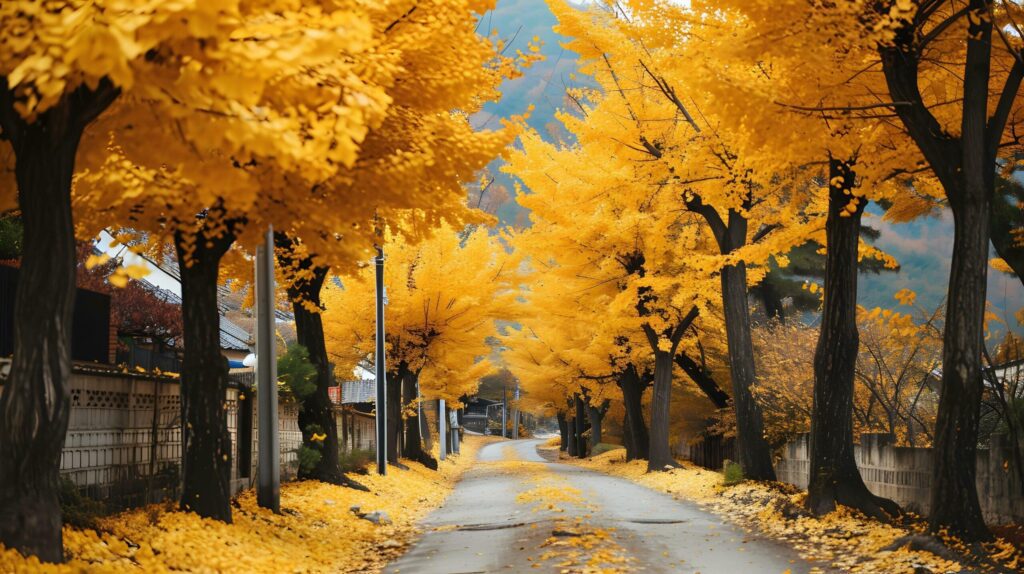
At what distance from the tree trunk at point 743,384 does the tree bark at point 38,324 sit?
13.7 meters

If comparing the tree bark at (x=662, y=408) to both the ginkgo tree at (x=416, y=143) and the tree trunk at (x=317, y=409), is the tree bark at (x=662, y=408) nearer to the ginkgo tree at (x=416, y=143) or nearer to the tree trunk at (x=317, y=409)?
the tree trunk at (x=317, y=409)

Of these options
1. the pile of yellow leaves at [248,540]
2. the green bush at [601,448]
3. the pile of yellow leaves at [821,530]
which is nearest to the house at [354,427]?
the pile of yellow leaves at [248,540]

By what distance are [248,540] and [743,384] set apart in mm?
10436

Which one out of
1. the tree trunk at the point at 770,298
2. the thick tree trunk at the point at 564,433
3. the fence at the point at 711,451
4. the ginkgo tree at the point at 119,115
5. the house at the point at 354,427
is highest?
the tree trunk at the point at 770,298

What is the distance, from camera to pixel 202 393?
11758 millimetres

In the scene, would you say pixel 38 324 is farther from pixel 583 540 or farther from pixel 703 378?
pixel 703 378

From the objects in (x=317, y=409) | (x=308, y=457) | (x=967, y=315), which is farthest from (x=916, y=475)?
(x=317, y=409)

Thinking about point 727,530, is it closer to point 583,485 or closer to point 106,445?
point 106,445

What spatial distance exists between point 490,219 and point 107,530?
6768 millimetres

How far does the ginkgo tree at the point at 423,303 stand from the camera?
94.0ft

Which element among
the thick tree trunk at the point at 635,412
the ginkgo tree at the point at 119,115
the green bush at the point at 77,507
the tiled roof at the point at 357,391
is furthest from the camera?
the tiled roof at the point at 357,391

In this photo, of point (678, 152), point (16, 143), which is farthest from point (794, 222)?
point (16, 143)

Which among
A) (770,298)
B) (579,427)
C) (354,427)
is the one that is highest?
(770,298)

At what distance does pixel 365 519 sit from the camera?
1520cm
